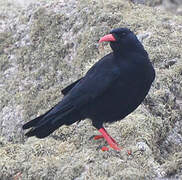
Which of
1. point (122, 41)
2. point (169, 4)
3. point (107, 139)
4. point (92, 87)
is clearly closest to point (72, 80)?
point (92, 87)

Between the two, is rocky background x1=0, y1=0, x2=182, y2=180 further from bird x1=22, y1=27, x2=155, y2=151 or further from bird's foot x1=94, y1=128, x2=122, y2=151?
bird x1=22, y1=27, x2=155, y2=151

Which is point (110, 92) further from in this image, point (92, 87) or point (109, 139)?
point (109, 139)

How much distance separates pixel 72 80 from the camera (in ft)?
24.5

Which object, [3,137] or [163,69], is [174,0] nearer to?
[163,69]

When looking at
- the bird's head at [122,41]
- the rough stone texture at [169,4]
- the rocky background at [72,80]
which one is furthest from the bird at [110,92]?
the rough stone texture at [169,4]

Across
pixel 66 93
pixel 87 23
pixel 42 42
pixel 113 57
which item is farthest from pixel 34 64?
pixel 113 57

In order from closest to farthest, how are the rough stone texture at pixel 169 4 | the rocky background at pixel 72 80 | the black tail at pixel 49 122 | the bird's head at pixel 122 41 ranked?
the rocky background at pixel 72 80 < the black tail at pixel 49 122 < the bird's head at pixel 122 41 < the rough stone texture at pixel 169 4

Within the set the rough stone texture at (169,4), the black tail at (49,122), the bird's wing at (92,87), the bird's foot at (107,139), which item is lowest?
the rough stone texture at (169,4)

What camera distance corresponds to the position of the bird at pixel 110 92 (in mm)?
5805

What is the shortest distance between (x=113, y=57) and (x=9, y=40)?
2773mm

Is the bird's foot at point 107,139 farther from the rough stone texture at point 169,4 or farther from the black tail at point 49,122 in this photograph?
the rough stone texture at point 169,4

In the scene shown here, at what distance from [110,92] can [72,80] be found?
1664 millimetres

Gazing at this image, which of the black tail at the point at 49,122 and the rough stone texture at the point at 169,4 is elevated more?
the black tail at the point at 49,122

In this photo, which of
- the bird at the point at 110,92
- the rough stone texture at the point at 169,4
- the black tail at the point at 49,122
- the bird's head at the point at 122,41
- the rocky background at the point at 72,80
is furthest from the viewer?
the rough stone texture at the point at 169,4
